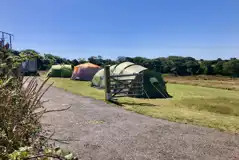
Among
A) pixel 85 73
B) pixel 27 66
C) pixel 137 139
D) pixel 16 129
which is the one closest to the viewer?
pixel 16 129

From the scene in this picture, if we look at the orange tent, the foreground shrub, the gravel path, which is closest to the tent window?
the gravel path

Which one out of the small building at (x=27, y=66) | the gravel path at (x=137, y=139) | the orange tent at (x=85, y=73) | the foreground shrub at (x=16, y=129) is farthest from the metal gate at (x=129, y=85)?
the orange tent at (x=85, y=73)

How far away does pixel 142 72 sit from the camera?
1414 cm

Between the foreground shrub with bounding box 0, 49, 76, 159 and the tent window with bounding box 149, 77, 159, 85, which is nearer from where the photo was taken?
the foreground shrub with bounding box 0, 49, 76, 159

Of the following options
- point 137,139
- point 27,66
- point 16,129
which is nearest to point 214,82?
point 137,139

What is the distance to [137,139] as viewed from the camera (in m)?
5.34

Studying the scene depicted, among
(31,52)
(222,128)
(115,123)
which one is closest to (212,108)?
(222,128)

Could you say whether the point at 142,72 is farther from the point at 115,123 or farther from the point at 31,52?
the point at 31,52

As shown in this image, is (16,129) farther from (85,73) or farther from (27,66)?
(85,73)

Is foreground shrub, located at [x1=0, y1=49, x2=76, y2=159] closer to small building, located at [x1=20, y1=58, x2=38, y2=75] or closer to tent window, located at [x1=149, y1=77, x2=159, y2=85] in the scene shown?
small building, located at [x1=20, y1=58, x2=38, y2=75]

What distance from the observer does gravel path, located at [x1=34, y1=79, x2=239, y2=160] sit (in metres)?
4.45

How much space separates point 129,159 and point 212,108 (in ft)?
24.0

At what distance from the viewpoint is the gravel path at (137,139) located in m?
4.45

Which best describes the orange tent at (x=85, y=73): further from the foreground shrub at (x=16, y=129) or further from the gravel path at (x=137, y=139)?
the foreground shrub at (x=16, y=129)
